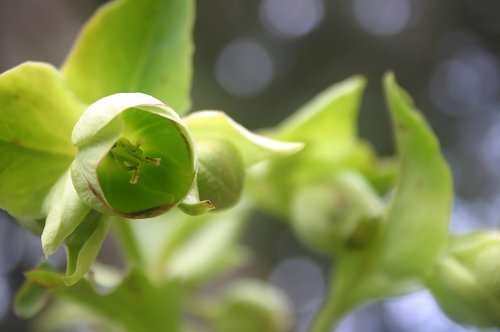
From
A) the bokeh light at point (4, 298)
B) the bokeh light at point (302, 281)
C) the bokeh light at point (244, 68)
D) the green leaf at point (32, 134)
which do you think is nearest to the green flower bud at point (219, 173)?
the green leaf at point (32, 134)

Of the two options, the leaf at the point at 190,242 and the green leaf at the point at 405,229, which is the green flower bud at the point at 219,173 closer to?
the green leaf at the point at 405,229

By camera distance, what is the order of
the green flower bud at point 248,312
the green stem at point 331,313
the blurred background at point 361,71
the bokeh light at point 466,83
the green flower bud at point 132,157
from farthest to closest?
the bokeh light at point 466,83
the blurred background at point 361,71
the green flower bud at point 248,312
the green stem at point 331,313
the green flower bud at point 132,157

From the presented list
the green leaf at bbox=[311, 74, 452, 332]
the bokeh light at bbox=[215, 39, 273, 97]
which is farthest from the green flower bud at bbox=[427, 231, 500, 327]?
the bokeh light at bbox=[215, 39, 273, 97]

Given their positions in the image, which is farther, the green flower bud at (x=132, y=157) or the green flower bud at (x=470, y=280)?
the green flower bud at (x=470, y=280)

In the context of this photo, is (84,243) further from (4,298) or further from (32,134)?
(4,298)

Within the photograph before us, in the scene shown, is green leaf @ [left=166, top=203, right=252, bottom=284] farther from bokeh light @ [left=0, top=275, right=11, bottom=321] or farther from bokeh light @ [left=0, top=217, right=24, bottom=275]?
bokeh light @ [left=0, top=217, right=24, bottom=275]

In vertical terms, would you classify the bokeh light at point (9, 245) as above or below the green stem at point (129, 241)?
below
